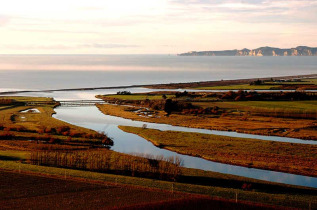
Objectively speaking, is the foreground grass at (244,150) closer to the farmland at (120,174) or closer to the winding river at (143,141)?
the farmland at (120,174)

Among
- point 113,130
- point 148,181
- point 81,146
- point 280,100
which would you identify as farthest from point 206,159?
point 280,100

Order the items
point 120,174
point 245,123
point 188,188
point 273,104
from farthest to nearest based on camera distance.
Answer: point 273,104 < point 245,123 < point 120,174 < point 188,188

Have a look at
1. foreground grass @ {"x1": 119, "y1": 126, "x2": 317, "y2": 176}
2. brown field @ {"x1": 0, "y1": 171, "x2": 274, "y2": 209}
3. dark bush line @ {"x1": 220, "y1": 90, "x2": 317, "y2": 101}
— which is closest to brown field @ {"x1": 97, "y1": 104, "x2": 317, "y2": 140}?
foreground grass @ {"x1": 119, "y1": 126, "x2": 317, "y2": 176}

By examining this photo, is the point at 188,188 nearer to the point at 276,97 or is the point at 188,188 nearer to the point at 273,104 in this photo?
the point at 273,104

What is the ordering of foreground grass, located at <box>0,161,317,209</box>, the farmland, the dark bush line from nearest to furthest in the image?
the farmland < foreground grass, located at <box>0,161,317,209</box> < the dark bush line

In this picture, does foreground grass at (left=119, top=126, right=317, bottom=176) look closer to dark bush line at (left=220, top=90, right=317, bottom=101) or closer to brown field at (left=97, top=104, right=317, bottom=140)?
brown field at (left=97, top=104, right=317, bottom=140)

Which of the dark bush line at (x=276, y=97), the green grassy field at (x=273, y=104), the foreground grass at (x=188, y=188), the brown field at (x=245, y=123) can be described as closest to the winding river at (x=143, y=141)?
the brown field at (x=245, y=123)

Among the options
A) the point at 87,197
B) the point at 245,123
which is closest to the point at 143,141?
the point at 245,123
